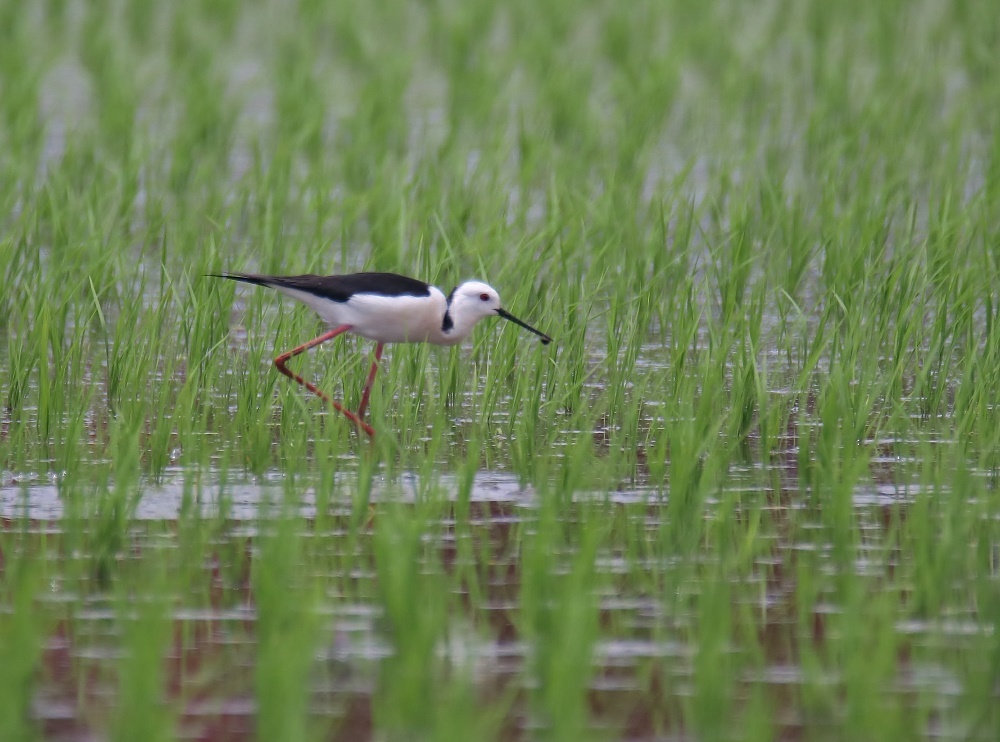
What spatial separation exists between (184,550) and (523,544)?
0.86m

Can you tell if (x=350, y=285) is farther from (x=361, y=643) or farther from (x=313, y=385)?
(x=361, y=643)

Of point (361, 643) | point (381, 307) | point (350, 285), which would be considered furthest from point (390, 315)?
point (361, 643)

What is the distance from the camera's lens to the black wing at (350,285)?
588cm

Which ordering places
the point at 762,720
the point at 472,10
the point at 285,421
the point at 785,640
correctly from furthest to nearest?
the point at 472,10, the point at 285,421, the point at 785,640, the point at 762,720

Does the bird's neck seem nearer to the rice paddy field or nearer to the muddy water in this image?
the rice paddy field

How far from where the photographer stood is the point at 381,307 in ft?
19.3

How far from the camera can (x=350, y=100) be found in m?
11.9

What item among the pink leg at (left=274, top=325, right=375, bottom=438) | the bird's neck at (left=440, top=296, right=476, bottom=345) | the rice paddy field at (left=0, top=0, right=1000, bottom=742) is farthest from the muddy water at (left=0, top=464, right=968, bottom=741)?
the bird's neck at (left=440, top=296, right=476, bottom=345)

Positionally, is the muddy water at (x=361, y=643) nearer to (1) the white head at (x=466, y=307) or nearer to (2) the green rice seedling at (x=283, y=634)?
(2) the green rice seedling at (x=283, y=634)

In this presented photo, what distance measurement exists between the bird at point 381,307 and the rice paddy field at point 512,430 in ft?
0.39

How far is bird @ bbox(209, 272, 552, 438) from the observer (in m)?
5.88

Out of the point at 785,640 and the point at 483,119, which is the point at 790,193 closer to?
the point at 483,119

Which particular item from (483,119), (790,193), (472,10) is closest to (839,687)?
(790,193)

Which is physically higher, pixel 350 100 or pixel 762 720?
pixel 350 100
